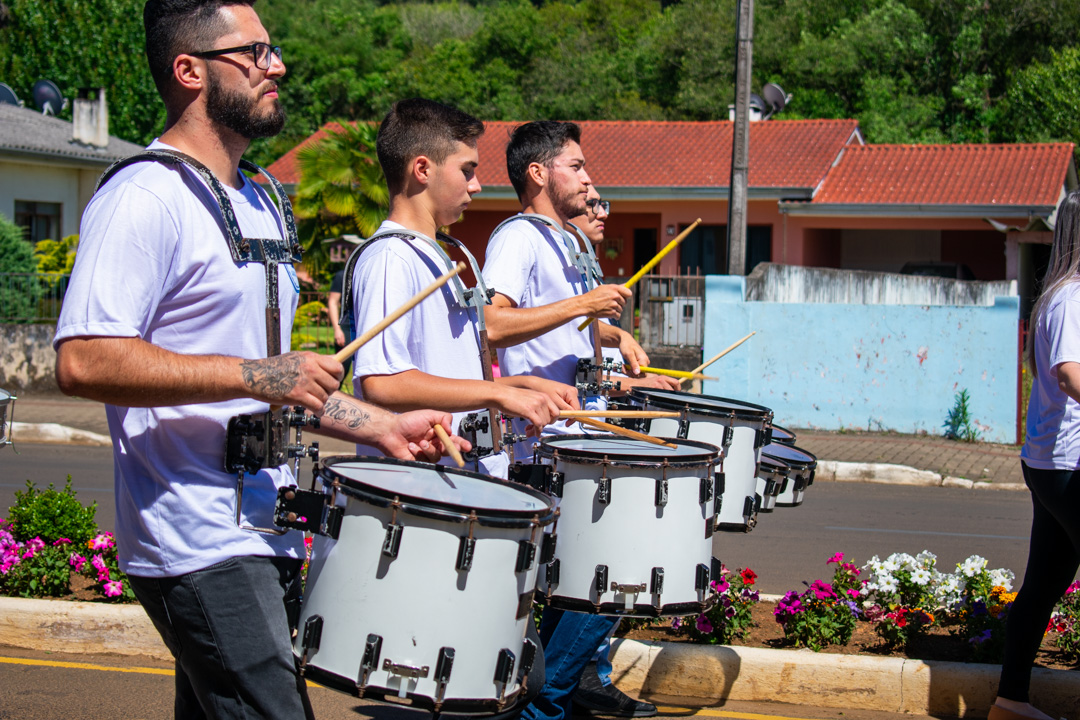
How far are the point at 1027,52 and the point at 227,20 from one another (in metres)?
37.1

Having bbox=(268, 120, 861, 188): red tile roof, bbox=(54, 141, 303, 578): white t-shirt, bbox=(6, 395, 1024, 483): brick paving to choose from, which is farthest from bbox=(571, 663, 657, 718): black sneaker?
bbox=(268, 120, 861, 188): red tile roof

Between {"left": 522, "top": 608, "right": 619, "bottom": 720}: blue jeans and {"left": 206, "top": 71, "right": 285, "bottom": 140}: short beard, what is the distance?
7.11 feet

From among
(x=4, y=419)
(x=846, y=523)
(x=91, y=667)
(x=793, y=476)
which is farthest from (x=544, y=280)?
(x=846, y=523)

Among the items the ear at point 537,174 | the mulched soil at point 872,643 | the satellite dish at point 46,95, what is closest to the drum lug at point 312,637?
the ear at point 537,174

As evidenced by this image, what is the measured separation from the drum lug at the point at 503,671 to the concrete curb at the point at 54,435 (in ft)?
36.7

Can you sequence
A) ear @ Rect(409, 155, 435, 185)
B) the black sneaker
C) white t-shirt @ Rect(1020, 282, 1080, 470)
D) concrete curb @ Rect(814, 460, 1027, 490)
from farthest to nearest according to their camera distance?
concrete curb @ Rect(814, 460, 1027, 490)
the black sneaker
white t-shirt @ Rect(1020, 282, 1080, 470)
ear @ Rect(409, 155, 435, 185)

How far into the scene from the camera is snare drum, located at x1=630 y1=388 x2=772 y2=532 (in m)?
4.34

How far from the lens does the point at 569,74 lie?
1665 inches

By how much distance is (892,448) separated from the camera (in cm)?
1289

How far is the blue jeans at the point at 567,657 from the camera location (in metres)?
3.97

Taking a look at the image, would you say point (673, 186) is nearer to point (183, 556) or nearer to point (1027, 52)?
point (1027, 52)

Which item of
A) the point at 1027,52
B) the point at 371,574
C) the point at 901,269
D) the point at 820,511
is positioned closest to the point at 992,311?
the point at 820,511

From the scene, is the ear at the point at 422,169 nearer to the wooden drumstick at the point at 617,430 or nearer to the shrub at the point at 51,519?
the wooden drumstick at the point at 617,430

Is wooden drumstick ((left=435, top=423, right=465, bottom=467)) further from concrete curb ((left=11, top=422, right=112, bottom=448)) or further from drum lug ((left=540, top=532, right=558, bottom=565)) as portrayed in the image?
concrete curb ((left=11, top=422, right=112, bottom=448))
